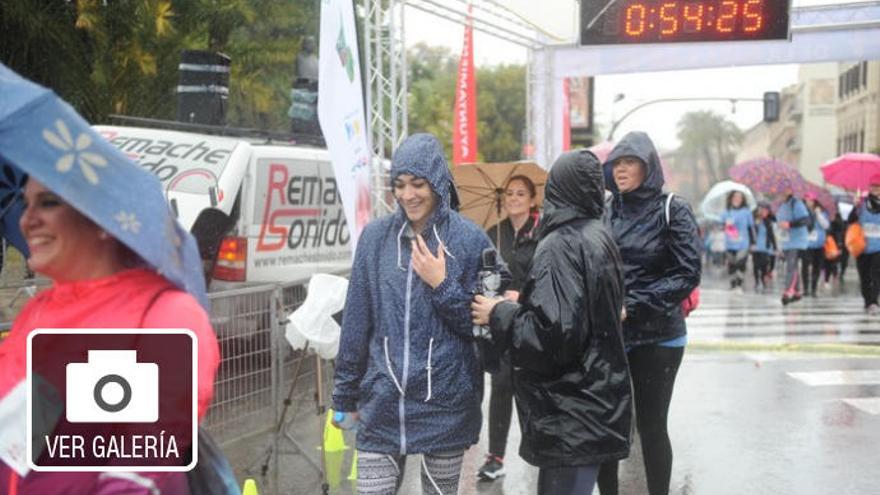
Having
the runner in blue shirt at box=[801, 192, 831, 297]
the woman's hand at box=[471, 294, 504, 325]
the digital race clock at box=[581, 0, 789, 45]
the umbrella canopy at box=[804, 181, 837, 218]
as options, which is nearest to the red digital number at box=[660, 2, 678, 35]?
the digital race clock at box=[581, 0, 789, 45]

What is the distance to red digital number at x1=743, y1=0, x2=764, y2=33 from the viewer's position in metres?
12.5

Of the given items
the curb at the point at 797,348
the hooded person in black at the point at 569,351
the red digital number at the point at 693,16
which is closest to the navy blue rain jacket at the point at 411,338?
the hooded person in black at the point at 569,351

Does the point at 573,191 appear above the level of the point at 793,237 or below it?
above

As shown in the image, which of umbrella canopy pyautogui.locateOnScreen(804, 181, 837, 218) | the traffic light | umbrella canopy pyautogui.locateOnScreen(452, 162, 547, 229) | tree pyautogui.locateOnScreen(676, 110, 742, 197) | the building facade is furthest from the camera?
tree pyautogui.locateOnScreen(676, 110, 742, 197)

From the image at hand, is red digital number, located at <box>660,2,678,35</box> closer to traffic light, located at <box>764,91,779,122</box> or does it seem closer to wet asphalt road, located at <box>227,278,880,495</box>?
wet asphalt road, located at <box>227,278,880,495</box>

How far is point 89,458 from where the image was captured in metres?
1.37

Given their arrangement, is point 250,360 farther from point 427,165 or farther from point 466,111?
point 466,111

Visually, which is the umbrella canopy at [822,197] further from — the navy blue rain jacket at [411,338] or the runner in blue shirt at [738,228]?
the navy blue rain jacket at [411,338]

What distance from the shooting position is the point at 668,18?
12.6 metres

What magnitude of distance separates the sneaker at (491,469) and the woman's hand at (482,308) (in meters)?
2.54

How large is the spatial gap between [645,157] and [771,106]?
81.8 feet

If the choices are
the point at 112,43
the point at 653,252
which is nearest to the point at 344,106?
the point at 653,252

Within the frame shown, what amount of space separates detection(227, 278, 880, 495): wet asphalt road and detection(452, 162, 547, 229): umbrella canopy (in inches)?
58.1

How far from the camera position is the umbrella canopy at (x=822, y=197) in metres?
19.5
